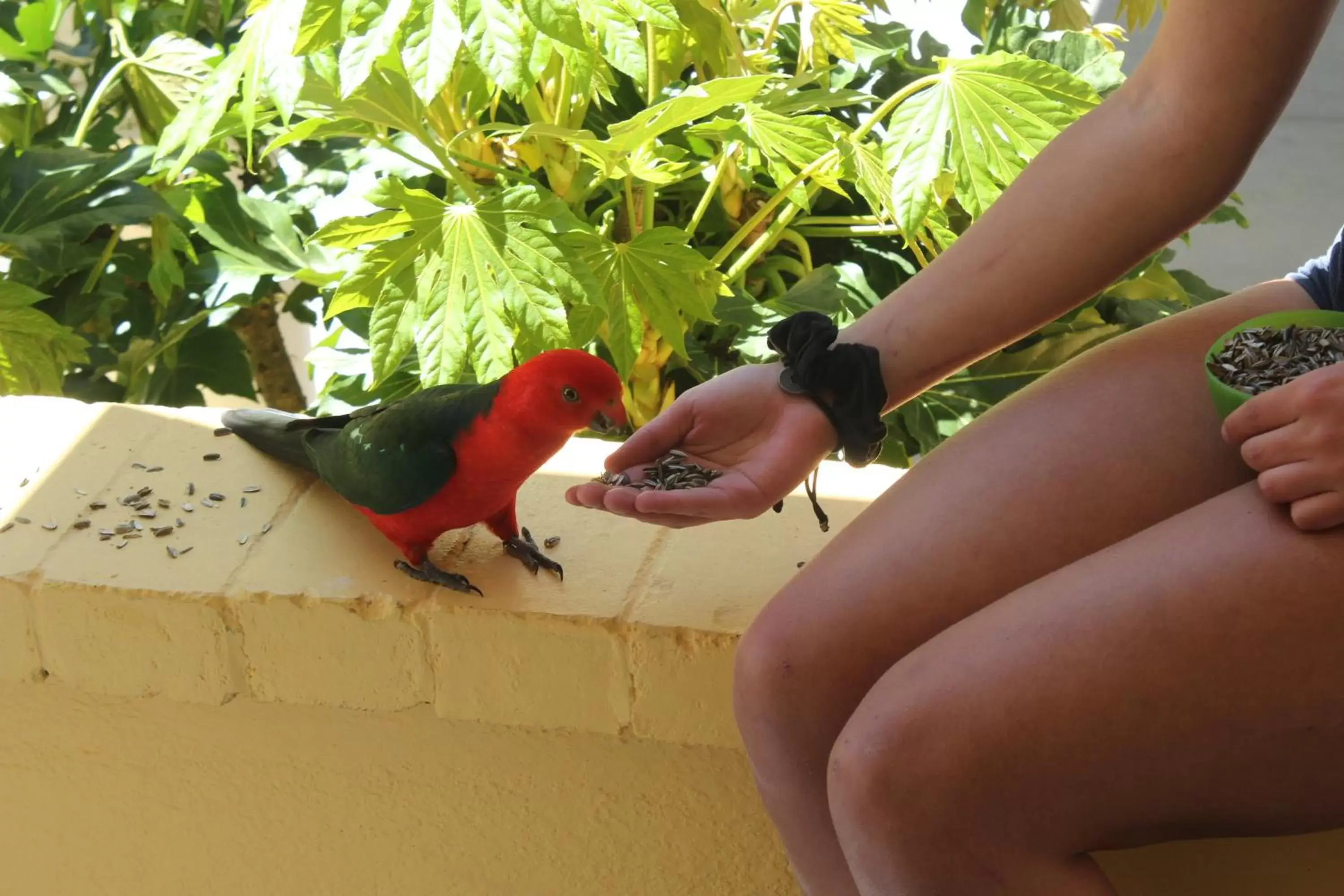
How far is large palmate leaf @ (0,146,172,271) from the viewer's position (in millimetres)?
1603

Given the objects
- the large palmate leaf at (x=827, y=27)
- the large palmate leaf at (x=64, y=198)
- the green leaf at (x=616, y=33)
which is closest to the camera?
the green leaf at (x=616, y=33)

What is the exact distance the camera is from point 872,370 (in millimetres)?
927

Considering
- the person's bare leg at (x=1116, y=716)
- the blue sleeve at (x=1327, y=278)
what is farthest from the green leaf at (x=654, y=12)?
the person's bare leg at (x=1116, y=716)

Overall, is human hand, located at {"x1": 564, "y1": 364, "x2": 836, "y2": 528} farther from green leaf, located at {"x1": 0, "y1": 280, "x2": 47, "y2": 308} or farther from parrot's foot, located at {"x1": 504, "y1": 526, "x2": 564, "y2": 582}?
green leaf, located at {"x1": 0, "y1": 280, "x2": 47, "y2": 308}

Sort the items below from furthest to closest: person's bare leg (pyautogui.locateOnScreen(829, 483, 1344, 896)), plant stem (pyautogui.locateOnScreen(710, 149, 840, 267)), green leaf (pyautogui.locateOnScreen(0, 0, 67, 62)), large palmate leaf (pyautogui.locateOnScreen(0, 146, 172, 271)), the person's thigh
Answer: green leaf (pyautogui.locateOnScreen(0, 0, 67, 62)) < large palmate leaf (pyautogui.locateOnScreen(0, 146, 172, 271)) < plant stem (pyautogui.locateOnScreen(710, 149, 840, 267)) < the person's thigh < person's bare leg (pyautogui.locateOnScreen(829, 483, 1344, 896))

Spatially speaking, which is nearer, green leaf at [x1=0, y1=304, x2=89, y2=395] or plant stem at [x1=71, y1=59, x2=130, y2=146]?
green leaf at [x1=0, y1=304, x2=89, y2=395]

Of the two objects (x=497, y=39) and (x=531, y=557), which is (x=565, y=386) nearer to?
(x=531, y=557)

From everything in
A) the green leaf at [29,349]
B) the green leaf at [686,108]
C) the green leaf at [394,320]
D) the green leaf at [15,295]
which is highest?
the green leaf at [686,108]

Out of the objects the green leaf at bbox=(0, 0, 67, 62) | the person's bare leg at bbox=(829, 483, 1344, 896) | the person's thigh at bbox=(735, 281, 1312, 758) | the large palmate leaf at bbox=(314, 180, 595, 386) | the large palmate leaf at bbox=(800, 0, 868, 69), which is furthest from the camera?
the green leaf at bbox=(0, 0, 67, 62)

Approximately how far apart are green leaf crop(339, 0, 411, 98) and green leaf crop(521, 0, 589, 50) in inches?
4.2

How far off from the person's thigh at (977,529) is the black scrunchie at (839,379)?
0.33 ft

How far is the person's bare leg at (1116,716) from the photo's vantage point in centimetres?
64

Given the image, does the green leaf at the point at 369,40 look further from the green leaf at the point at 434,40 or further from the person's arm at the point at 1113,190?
the person's arm at the point at 1113,190

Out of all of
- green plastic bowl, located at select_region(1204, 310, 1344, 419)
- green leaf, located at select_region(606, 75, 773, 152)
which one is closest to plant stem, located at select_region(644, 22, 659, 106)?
green leaf, located at select_region(606, 75, 773, 152)
